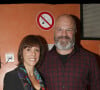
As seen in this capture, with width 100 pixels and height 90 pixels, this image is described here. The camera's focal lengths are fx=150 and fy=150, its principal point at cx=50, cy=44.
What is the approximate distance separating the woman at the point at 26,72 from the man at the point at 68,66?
0.15 m

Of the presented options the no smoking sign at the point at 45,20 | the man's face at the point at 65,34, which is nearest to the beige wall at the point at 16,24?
the no smoking sign at the point at 45,20

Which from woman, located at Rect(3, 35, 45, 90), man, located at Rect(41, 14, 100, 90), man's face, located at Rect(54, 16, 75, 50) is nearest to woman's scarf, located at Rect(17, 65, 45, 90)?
woman, located at Rect(3, 35, 45, 90)

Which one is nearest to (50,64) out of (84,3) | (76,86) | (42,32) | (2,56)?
(76,86)

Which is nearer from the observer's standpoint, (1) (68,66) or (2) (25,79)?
(2) (25,79)

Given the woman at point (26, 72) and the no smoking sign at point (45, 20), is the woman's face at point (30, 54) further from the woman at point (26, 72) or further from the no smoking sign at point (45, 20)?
the no smoking sign at point (45, 20)

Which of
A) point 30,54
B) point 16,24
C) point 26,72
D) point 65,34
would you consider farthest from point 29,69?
point 16,24

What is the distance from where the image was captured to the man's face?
159 centimetres

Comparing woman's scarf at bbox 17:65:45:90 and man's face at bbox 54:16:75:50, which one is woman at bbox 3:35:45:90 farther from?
man's face at bbox 54:16:75:50

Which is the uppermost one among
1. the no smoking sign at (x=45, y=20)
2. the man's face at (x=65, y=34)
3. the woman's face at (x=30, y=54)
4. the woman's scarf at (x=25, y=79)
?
the no smoking sign at (x=45, y=20)

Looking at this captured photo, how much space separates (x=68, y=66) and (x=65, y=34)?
0.34 metres

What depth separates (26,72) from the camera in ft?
5.01

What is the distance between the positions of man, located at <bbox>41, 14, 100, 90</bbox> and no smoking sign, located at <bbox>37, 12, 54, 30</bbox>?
37 centimetres

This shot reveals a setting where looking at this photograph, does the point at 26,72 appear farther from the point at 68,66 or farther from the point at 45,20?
the point at 45,20

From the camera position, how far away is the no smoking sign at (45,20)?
1.98 metres
